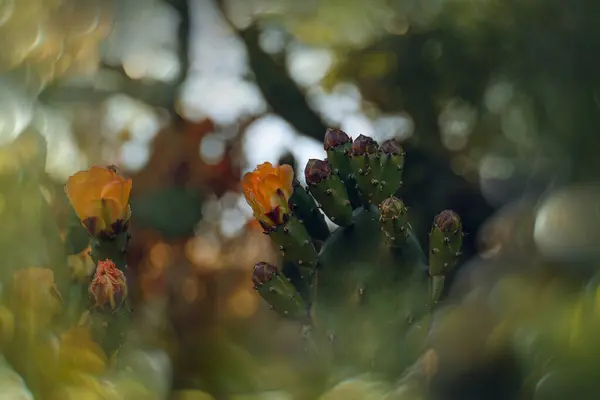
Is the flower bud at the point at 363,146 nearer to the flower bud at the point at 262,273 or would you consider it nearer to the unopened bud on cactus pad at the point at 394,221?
the unopened bud on cactus pad at the point at 394,221

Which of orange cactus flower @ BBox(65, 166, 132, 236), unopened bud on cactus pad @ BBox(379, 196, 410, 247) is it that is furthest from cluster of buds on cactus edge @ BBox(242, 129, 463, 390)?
orange cactus flower @ BBox(65, 166, 132, 236)

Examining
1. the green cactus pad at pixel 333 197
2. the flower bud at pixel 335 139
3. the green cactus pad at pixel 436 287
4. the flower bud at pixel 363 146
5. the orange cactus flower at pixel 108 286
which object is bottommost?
the orange cactus flower at pixel 108 286

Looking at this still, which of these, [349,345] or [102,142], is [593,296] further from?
[102,142]

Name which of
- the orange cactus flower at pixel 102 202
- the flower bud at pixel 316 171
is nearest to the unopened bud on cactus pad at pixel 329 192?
the flower bud at pixel 316 171

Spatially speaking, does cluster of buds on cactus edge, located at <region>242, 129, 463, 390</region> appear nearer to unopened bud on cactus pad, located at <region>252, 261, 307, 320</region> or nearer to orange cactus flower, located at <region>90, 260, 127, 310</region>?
unopened bud on cactus pad, located at <region>252, 261, 307, 320</region>

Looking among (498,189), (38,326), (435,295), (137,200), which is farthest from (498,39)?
(38,326)

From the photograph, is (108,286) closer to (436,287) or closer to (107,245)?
(107,245)

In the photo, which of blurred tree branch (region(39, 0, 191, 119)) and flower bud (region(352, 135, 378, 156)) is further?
blurred tree branch (region(39, 0, 191, 119))

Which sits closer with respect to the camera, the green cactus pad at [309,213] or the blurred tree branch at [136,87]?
the green cactus pad at [309,213]
